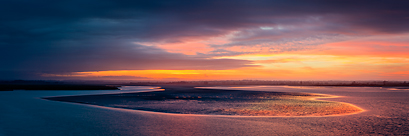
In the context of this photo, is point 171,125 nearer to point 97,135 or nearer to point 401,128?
point 97,135

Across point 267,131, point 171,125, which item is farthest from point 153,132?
point 267,131

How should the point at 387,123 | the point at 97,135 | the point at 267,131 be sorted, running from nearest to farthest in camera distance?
the point at 97,135 → the point at 267,131 → the point at 387,123

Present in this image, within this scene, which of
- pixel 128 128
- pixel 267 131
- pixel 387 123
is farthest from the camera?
pixel 387 123

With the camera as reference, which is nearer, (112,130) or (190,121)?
(112,130)

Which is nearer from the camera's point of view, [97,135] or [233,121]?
[97,135]

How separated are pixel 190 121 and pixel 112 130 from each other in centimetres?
401

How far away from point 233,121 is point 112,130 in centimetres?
606

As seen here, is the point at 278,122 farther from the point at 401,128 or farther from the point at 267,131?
the point at 401,128

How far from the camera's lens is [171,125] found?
12.6 m

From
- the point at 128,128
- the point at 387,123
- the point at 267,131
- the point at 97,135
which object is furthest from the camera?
the point at 387,123

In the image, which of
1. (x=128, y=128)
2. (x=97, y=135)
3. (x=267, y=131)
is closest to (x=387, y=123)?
(x=267, y=131)

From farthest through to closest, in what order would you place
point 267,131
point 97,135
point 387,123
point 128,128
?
1. point 387,123
2. point 128,128
3. point 267,131
4. point 97,135

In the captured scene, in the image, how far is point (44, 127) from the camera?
1208cm

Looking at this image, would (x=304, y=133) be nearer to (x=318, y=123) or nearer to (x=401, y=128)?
(x=318, y=123)
